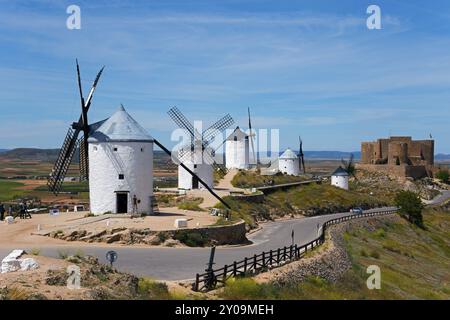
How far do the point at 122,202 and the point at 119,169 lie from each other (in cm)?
189

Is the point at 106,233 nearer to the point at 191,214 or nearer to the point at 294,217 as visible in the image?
the point at 191,214

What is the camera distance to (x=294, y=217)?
5072cm

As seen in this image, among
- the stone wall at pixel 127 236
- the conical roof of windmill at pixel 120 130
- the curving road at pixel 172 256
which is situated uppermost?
the conical roof of windmill at pixel 120 130

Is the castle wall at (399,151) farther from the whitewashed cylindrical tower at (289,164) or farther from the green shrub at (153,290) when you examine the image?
the green shrub at (153,290)

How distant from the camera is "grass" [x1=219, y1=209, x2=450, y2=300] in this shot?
19016 millimetres

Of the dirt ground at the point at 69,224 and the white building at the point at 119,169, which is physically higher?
the white building at the point at 119,169

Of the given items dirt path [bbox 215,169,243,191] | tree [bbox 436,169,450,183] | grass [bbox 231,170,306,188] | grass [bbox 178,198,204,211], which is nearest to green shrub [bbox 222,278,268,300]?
grass [bbox 178,198,204,211]

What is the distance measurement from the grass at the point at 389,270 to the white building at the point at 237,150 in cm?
2245

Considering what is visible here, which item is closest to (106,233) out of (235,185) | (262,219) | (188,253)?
(188,253)

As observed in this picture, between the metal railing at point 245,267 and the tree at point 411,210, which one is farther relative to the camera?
the tree at point 411,210

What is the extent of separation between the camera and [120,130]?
104ft

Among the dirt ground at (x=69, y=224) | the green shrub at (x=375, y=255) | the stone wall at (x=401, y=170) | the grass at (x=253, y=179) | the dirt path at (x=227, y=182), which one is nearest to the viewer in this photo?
the dirt ground at (x=69, y=224)

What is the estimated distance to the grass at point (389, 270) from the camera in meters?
19.0

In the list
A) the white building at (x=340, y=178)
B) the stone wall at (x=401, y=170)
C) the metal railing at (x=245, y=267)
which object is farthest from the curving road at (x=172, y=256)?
the stone wall at (x=401, y=170)
